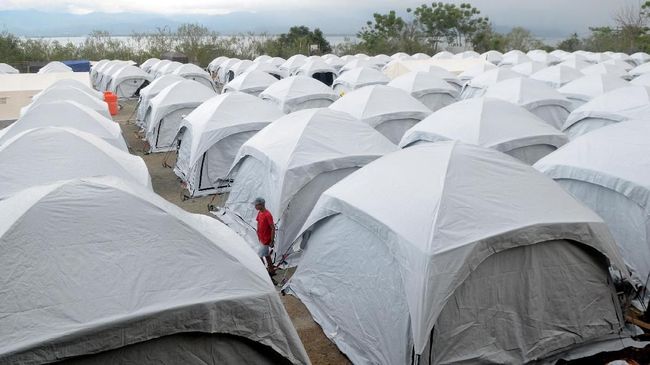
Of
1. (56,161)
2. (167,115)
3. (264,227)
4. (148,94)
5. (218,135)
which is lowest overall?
(264,227)

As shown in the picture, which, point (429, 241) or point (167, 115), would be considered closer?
point (429, 241)

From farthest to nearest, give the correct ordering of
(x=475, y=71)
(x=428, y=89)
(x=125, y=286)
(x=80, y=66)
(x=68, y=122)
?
1. (x=80, y=66)
2. (x=475, y=71)
3. (x=428, y=89)
4. (x=68, y=122)
5. (x=125, y=286)

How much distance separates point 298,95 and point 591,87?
859 centimetres

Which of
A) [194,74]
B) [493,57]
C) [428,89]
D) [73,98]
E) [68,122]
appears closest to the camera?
[68,122]

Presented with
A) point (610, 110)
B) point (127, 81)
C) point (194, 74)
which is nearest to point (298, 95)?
point (610, 110)

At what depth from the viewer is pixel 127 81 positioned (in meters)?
28.2

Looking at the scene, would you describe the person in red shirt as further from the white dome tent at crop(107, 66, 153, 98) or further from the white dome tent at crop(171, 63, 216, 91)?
the white dome tent at crop(107, 66, 153, 98)

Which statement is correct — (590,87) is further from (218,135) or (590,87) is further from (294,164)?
(294,164)

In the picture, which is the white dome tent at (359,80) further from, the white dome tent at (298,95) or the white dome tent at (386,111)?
the white dome tent at (386,111)

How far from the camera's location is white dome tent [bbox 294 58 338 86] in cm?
2791

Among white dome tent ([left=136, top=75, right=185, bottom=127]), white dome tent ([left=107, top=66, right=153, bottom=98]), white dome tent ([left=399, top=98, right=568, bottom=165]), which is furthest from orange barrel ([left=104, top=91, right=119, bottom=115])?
white dome tent ([left=399, top=98, right=568, bottom=165])

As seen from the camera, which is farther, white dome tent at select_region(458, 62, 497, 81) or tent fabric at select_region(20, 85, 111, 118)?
white dome tent at select_region(458, 62, 497, 81)

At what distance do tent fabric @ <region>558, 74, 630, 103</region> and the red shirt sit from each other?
1156 centimetres

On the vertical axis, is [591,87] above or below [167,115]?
above
